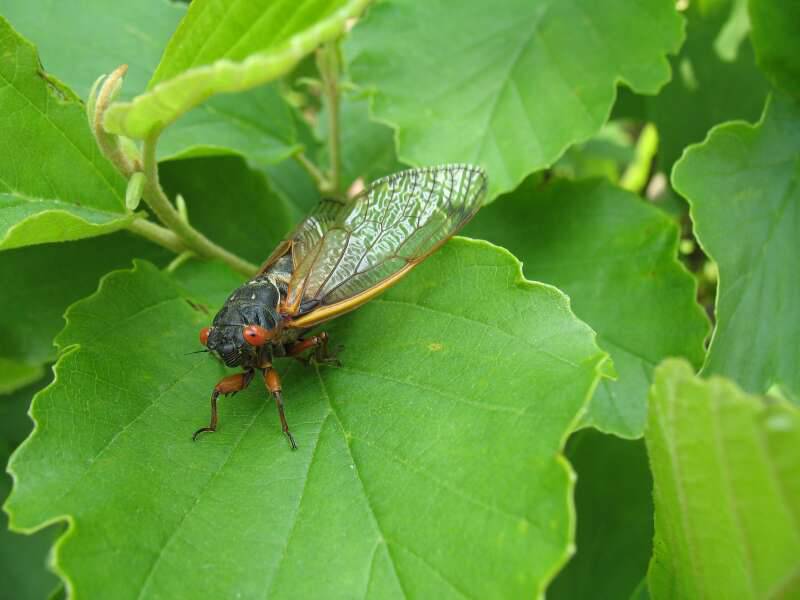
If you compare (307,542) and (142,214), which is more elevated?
(142,214)

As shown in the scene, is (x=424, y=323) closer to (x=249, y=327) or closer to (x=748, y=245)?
(x=249, y=327)

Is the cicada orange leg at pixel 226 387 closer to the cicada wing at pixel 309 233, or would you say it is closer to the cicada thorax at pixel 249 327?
the cicada thorax at pixel 249 327

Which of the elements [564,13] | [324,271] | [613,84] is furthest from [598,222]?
[324,271]

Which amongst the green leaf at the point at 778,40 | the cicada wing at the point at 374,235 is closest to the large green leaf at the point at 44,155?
the cicada wing at the point at 374,235

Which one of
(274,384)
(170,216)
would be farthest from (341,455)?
(170,216)

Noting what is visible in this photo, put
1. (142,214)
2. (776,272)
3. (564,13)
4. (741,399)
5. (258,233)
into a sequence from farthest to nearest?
(258,233) → (564,13) → (776,272) → (142,214) → (741,399)

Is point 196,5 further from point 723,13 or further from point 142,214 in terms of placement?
point 723,13
